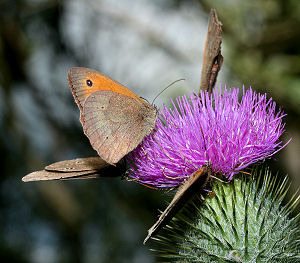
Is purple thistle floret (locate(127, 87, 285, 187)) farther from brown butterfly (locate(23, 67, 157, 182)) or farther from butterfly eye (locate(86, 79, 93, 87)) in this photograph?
butterfly eye (locate(86, 79, 93, 87))

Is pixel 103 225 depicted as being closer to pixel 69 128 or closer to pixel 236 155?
pixel 69 128

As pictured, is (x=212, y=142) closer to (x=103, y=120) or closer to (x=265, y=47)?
(x=103, y=120)

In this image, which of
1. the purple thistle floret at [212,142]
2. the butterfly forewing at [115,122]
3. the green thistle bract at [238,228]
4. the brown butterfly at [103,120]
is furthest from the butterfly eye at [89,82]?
the green thistle bract at [238,228]

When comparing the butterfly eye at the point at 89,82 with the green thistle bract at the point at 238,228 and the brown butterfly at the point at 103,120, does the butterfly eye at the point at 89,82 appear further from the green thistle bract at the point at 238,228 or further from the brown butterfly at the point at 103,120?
the green thistle bract at the point at 238,228

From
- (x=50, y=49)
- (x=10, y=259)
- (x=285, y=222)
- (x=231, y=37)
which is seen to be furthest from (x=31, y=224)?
(x=285, y=222)

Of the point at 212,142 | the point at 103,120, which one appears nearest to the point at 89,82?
the point at 103,120

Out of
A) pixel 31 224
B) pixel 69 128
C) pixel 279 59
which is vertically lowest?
pixel 31 224
